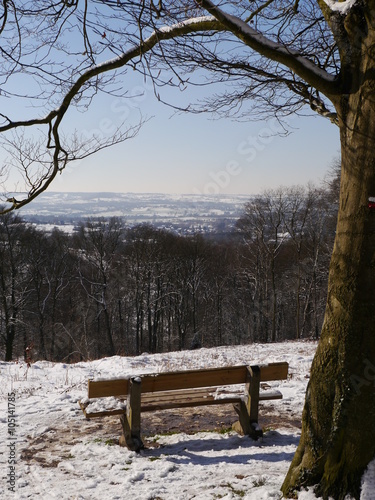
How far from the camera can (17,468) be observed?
4.18 meters

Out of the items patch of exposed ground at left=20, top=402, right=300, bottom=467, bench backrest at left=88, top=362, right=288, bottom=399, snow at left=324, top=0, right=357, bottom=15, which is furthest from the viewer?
patch of exposed ground at left=20, top=402, right=300, bottom=467

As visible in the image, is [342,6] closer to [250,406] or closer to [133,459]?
[250,406]

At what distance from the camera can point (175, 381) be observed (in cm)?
470

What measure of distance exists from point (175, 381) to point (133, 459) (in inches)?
33.5

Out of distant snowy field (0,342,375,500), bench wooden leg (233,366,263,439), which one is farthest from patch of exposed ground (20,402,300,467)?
bench wooden leg (233,366,263,439)

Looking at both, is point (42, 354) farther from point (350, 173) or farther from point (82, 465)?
point (350, 173)

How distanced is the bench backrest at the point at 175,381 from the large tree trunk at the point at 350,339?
171cm

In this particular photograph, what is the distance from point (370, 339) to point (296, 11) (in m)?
3.72

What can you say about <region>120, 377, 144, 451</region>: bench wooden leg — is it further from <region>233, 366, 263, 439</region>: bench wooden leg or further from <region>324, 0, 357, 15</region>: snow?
<region>324, 0, 357, 15</region>: snow

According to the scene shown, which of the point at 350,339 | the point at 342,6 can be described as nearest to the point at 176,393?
the point at 350,339

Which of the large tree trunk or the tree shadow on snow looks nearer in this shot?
the large tree trunk

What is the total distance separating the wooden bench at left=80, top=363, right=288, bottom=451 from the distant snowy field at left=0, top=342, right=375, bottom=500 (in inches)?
9.1

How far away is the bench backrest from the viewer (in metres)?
4.47

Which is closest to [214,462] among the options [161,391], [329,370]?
[161,391]
